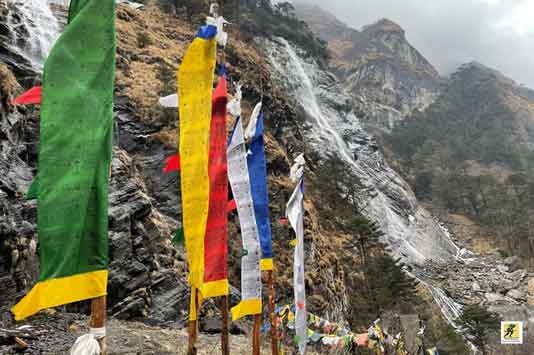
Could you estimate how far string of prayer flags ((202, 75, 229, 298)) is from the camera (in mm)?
4773

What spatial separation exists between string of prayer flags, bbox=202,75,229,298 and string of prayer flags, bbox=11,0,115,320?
1.79 meters

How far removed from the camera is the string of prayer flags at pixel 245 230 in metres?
5.82

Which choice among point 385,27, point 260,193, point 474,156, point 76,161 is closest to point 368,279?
point 260,193

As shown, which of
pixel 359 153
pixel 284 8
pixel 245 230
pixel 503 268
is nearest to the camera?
pixel 245 230

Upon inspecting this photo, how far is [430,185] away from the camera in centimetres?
6844

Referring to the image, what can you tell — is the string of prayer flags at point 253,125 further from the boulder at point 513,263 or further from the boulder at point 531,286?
the boulder at point 513,263

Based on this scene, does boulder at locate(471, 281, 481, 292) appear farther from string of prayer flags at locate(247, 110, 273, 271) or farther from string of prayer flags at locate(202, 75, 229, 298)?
string of prayer flags at locate(202, 75, 229, 298)

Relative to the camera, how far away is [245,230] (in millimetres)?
5953

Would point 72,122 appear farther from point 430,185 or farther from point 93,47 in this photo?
point 430,185

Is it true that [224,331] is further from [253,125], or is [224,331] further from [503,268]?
A: [503,268]

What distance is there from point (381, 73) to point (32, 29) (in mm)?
121123

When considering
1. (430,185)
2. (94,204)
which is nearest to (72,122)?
(94,204)

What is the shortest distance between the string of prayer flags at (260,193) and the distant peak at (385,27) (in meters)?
170

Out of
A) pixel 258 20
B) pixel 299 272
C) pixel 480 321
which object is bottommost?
pixel 480 321
